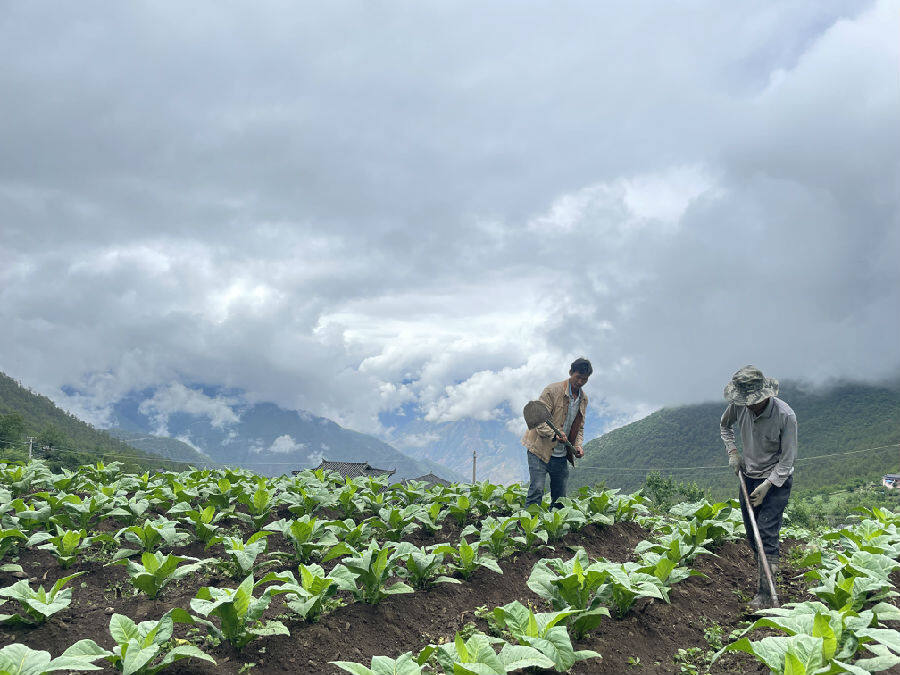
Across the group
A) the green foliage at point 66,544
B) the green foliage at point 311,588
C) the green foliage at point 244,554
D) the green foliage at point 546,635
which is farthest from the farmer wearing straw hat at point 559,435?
the green foliage at point 66,544

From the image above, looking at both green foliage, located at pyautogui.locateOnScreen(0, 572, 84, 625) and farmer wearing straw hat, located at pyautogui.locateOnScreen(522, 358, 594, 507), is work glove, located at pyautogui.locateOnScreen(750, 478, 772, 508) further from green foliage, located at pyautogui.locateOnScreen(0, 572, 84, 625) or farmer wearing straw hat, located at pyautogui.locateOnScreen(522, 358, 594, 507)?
green foliage, located at pyautogui.locateOnScreen(0, 572, 84, 625)

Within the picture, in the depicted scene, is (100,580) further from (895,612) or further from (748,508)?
(895,612)

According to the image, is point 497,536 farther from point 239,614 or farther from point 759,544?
point 239,614

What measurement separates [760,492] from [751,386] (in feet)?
3.64

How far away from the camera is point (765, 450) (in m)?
6.04

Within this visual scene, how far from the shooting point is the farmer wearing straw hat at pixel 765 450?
19.0 ft

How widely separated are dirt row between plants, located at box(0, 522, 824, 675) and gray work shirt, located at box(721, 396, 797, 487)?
1433 millimetres

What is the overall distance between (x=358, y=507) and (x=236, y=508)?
1959mm

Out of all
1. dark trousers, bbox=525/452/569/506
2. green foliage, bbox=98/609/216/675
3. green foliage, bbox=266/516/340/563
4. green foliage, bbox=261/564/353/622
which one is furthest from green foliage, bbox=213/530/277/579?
dark trousers, bbox=525/452/569/506

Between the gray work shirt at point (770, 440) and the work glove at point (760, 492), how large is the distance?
62 millimetres

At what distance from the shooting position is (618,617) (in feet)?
16.5

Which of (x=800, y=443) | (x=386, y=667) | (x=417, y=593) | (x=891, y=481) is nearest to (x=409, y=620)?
(x=417, y=593)

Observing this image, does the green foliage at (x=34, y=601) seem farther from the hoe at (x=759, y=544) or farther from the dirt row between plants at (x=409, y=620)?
the hoe at (x=759, y=544)

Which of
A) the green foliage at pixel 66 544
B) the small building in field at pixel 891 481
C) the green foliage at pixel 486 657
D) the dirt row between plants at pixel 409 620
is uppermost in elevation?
the green foliage at pixel 66 544
